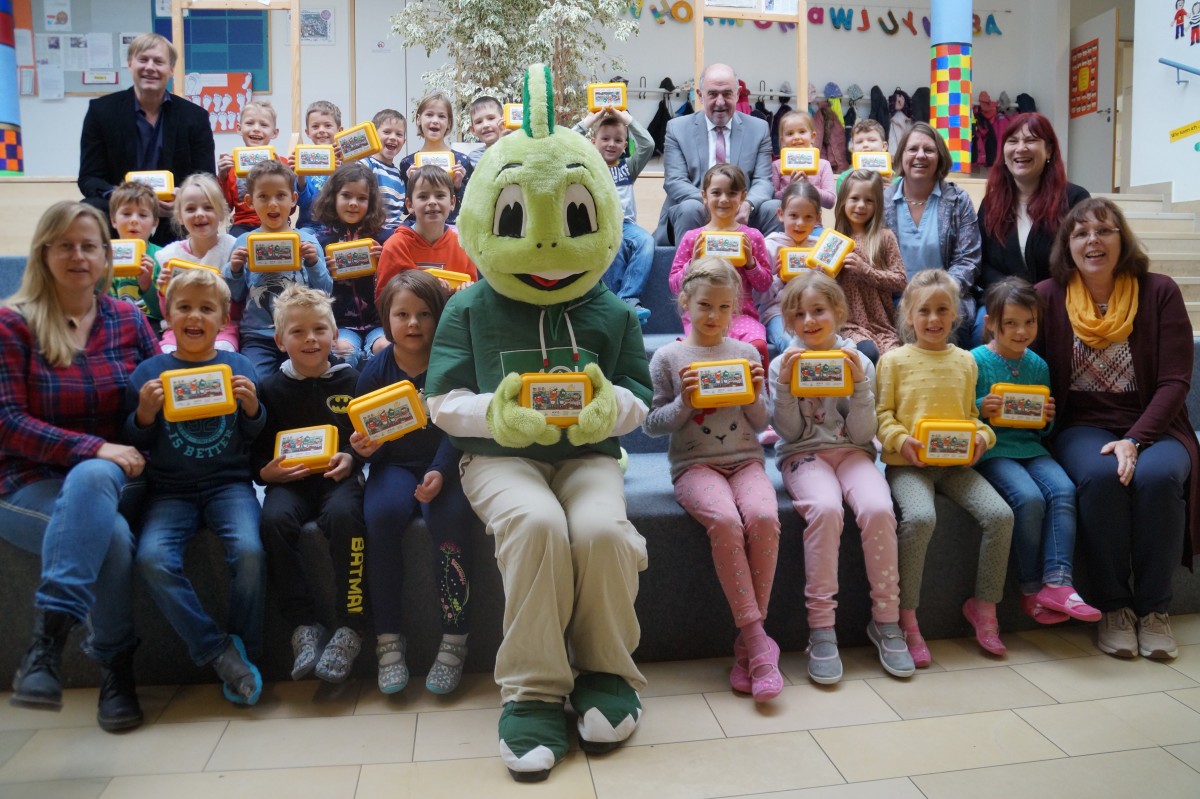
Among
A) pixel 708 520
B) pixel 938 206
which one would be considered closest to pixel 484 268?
pixel 708 520

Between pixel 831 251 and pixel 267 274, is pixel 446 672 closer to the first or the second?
pixel 267 274

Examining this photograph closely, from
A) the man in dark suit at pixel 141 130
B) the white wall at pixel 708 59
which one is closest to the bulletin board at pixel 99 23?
the white wall at pixel 708 59

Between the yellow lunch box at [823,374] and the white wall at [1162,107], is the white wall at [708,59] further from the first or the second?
the yellow lunch box at [823,374]

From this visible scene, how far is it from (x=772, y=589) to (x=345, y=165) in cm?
231

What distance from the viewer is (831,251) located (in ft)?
9.95

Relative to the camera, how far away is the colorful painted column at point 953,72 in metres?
7.09

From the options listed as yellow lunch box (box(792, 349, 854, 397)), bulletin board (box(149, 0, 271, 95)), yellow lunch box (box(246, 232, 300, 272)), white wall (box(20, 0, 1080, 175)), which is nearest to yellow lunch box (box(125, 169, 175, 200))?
yellow lunch box (box(246, 232, 300, 272))

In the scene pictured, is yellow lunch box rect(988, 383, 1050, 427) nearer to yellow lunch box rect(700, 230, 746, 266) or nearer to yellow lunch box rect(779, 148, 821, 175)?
yellow lunch box rect(700, 230, 746, 266)

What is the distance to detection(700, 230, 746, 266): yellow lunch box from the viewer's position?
122 inches

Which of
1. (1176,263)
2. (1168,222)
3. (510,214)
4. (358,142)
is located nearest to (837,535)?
(510,214)

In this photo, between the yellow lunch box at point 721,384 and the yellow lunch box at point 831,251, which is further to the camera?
the yellow lunch box at point 831,251

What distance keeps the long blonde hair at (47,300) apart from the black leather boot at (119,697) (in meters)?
0.73

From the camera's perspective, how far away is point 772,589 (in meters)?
2.35

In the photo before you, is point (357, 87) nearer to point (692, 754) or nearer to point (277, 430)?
point (277, 430)
